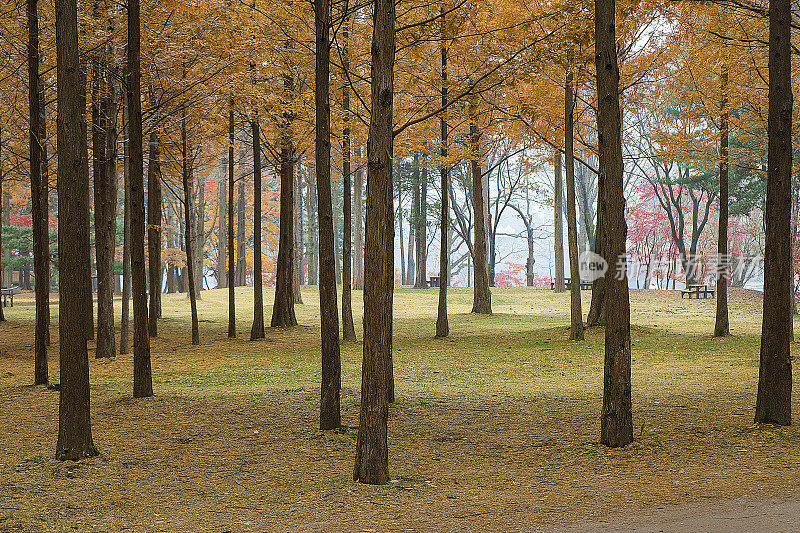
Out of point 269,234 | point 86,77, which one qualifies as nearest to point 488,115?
point 86,77

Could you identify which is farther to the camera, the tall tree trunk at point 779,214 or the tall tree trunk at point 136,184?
the tall tree trunk at point 136,184

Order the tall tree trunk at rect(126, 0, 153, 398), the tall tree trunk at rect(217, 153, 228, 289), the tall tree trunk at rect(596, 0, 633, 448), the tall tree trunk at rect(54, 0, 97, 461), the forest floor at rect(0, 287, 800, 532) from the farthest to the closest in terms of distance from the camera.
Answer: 1. the tall tree trunk at rect(217, 153, 228, 289)
2. the tall tree trunk at rect(126, 0, 153, 398)
3. the tall tree trunk at rect(596, 0, 633, 448)
4. the tall tree trunk at rect(54, 0, 97, 461)
5. the forest floor at rect(0, 287, 800, 532)

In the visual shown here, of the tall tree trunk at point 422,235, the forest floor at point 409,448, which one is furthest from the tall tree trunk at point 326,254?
the tall tree trunk at point 422,235

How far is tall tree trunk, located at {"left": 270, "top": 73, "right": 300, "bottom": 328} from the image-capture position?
623 inches

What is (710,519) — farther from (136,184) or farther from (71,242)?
(136,184)

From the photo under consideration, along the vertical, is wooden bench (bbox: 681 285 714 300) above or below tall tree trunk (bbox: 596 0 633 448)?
below

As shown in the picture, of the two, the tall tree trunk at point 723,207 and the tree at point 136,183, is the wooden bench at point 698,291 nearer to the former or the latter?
the tall tree trunk at point 723,207

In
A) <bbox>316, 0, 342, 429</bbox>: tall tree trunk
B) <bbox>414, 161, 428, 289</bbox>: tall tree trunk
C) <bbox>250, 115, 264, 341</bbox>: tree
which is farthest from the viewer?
<bbox>414, 161, 428, 289</bbox>: tall tree trunk

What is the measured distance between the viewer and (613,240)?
19.6ft

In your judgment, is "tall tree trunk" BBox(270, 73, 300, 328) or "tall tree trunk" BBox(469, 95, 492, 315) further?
"tall tree trunk" BBox(469, 95, 492, 315)

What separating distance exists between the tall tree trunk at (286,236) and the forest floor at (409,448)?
425 centimetres

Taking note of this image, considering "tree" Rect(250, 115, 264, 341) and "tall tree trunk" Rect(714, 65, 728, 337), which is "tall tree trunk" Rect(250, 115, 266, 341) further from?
"tall tree trunk" Rect(714, 65, 728, 337)

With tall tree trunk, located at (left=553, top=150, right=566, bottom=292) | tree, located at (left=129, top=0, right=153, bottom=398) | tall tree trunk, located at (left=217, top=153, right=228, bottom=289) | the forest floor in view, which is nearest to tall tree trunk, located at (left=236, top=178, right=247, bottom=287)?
tall tree trunk, located at (left=217, top=153, right=228, bottom=289)

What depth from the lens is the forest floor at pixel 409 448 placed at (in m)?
4.54
